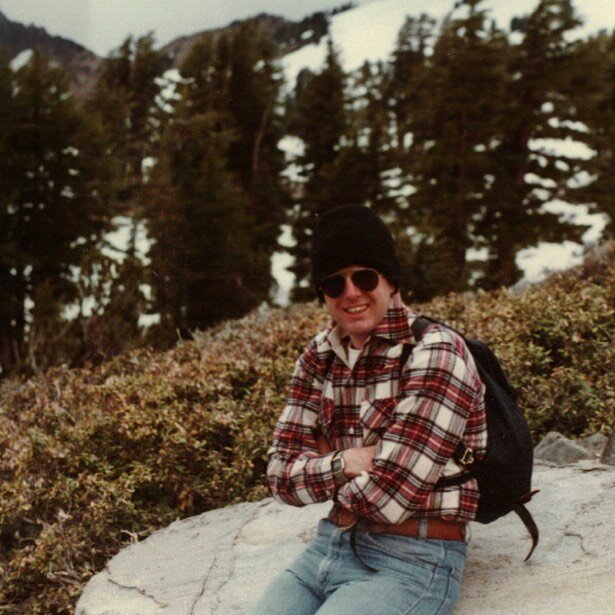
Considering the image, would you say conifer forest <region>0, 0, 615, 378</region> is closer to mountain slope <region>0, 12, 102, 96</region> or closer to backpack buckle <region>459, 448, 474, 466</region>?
mountain slope <region>0, 12, 102, 96</region>

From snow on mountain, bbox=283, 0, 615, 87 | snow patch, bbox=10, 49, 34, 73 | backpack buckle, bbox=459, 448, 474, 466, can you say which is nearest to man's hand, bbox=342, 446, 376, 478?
backpack buckle, bbox=459, 448, 474, 466

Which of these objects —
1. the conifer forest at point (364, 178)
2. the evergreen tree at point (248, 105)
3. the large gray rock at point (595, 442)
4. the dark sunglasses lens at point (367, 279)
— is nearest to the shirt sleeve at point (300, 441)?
the dark sunglasses lens at point (367, 279)

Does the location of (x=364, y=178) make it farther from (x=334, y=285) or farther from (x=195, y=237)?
(x=334, y=285)

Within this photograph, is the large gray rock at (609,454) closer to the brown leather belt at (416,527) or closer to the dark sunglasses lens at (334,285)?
the brown leather belt at (416,527)

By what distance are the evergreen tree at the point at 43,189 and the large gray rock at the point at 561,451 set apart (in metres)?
17.6

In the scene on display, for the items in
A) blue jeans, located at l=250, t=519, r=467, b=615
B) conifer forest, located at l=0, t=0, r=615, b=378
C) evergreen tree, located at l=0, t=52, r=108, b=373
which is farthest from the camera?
→ conifer forest, located at l=0, t=0, r=615, b=378

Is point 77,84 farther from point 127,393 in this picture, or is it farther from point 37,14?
point 127,393

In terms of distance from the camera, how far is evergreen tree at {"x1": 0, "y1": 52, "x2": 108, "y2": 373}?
818 inches

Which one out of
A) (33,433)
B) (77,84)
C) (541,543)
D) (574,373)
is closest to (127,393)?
(33,433)

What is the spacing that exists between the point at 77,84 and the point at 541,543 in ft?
156

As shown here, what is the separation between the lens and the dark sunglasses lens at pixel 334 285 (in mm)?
2703

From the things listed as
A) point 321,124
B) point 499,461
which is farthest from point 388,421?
point 321,124

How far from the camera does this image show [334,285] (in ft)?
8.91

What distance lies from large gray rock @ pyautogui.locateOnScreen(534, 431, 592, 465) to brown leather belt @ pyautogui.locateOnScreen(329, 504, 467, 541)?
1.96 meters
